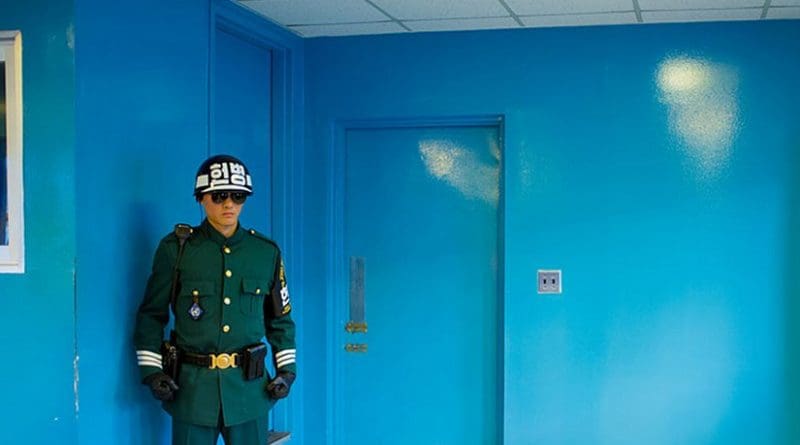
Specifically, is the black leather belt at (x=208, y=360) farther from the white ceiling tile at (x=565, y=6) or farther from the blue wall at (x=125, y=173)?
the white ceiling tile at (x=565, y=6)

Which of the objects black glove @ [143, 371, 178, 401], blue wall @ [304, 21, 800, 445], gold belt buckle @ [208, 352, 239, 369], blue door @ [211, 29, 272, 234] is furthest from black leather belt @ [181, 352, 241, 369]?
blue wall @ [304, 21, 800, 445]

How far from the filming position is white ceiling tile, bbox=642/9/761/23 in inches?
162

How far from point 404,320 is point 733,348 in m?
1.61

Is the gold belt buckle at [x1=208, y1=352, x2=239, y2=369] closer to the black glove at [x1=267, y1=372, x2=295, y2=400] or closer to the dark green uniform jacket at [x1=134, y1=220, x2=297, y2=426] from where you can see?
the dark green uniform jacket at [x1=134, y1=220, x2=297, y2=426]

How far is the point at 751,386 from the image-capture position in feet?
14.2

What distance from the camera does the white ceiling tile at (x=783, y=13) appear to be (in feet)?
13.3

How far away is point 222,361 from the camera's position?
3.21 metres

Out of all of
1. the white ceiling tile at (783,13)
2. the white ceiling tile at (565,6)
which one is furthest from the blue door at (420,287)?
the white ceiling tile at (783,13)

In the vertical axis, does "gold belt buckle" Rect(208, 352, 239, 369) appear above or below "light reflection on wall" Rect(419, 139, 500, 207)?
below

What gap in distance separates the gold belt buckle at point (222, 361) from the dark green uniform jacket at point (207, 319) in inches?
0.6

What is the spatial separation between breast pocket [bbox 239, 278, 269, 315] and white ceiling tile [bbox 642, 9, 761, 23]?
7.03ft

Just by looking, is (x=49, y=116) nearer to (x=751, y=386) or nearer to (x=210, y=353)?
(x=210, y=353)

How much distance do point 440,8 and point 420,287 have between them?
143 centimetres

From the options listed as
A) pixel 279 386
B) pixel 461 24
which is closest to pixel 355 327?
pixel 279 386
